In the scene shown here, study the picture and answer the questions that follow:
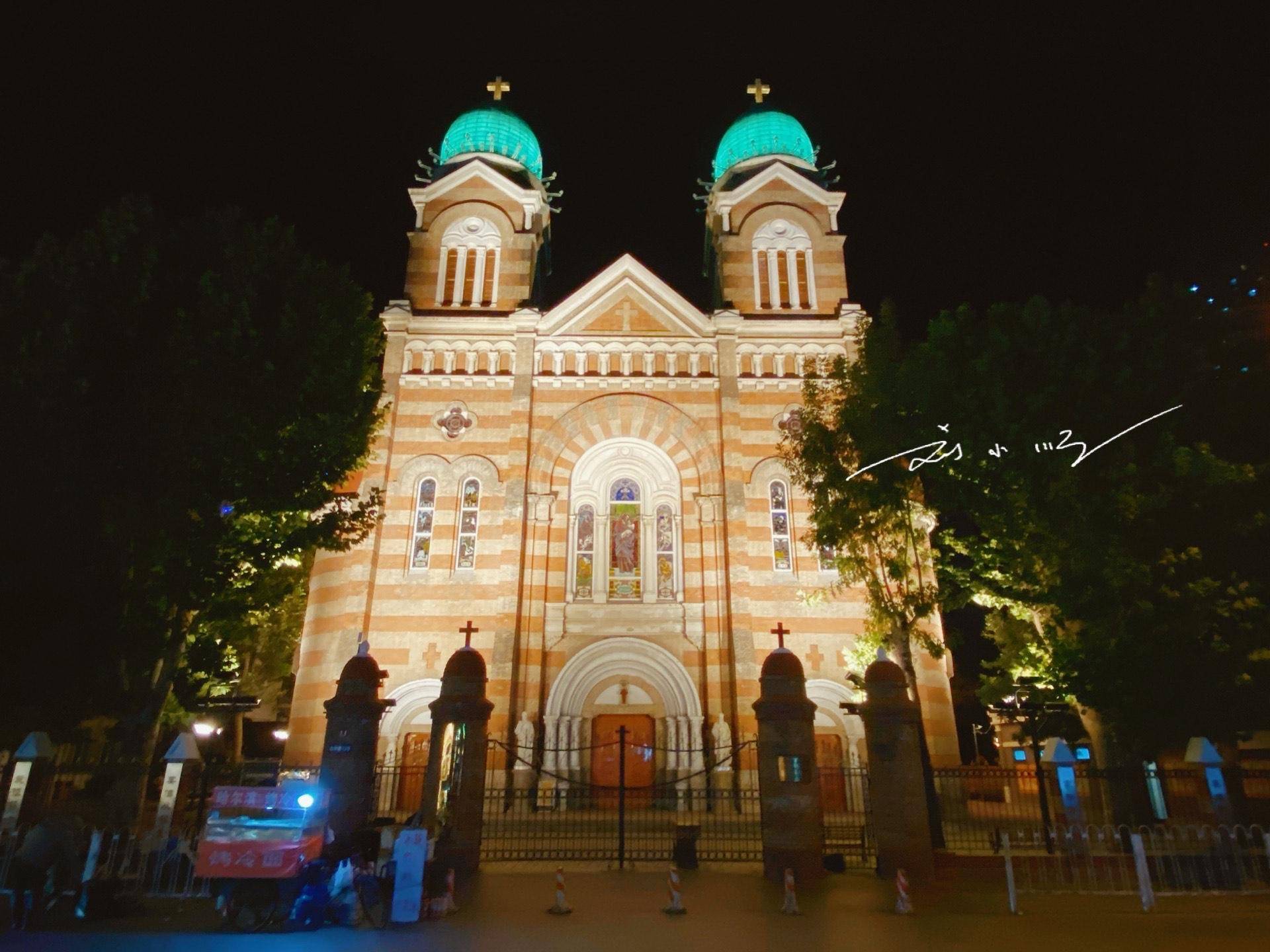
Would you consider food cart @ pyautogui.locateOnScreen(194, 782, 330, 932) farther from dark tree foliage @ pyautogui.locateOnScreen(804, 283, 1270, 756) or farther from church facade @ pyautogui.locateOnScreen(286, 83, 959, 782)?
dark tree foliage @ pyautogui.locateOnScreen(804, 283, 1270, 756)

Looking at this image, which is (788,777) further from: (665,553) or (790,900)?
(665,553)

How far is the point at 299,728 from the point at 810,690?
13.4 meters

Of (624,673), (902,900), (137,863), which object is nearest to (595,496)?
(624,673)

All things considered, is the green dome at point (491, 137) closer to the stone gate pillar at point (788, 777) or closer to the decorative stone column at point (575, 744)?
the decorative stone column at point (575, 744)

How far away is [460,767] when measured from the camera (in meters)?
12.8

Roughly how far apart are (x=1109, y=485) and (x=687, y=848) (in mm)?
10217

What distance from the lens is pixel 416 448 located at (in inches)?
907

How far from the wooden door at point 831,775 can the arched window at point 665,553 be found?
5.54 metres

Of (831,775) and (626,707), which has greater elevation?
(626,707)

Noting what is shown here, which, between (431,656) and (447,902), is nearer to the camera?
(447,902)

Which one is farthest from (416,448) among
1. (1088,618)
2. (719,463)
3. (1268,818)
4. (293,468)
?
(1268,818)

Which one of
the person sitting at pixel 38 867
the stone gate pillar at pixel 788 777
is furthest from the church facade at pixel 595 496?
the person sitting at pixel 38 867

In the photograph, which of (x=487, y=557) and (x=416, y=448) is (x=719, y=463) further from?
(x=416, y=448)

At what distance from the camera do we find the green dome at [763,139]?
1147 inches
